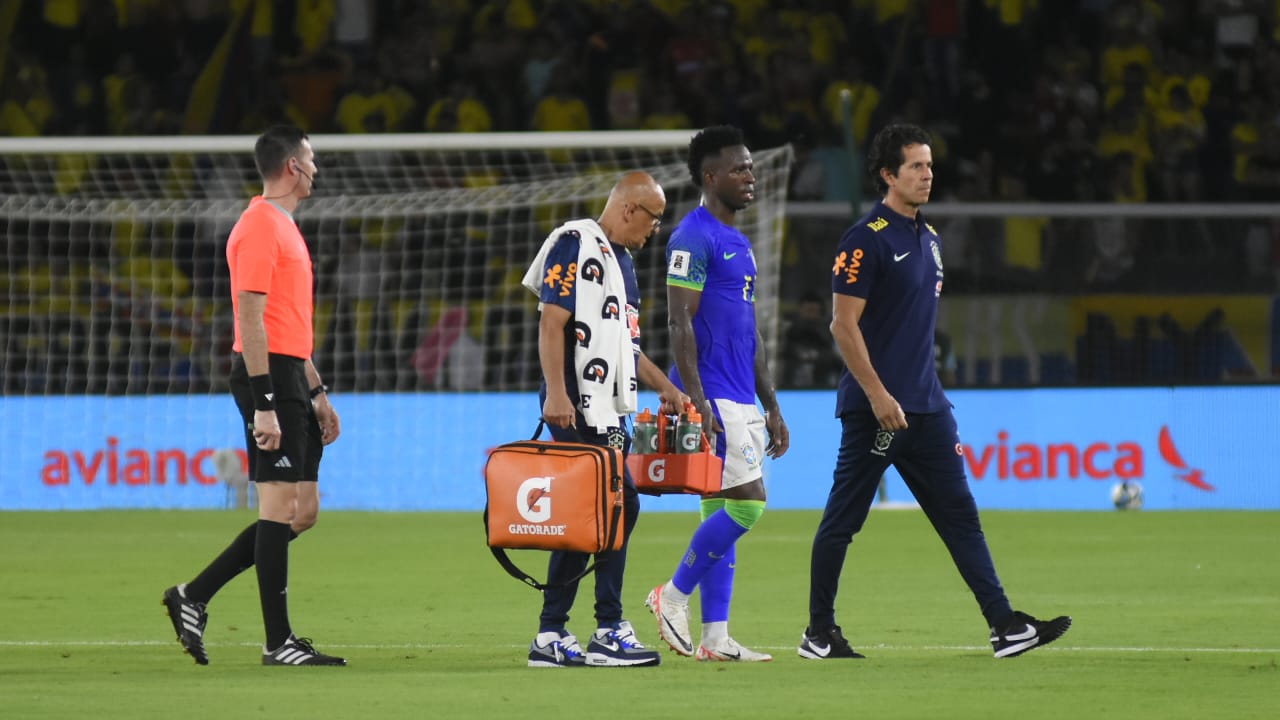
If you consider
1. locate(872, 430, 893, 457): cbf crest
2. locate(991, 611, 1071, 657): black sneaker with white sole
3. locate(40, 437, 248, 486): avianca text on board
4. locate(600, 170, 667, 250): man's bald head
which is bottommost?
locate(991, 611, 1071, 657): black sneaker with white sole

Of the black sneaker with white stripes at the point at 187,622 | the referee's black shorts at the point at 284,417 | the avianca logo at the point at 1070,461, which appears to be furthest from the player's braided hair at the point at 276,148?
the avianca logo at the point at 1070,461

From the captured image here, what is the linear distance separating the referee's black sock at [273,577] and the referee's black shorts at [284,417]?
0.73 feet

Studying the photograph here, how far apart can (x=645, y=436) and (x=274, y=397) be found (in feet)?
4.87

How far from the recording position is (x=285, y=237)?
8.11 metres

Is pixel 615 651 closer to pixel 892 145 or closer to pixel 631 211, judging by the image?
pixel 631 211

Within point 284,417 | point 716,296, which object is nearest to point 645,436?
point 716,296

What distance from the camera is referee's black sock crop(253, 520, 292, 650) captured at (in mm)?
8070

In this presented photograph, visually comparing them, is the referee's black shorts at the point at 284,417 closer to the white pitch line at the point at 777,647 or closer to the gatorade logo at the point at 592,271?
the white pitch line at the point at 777,647

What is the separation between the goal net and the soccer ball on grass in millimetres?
4094

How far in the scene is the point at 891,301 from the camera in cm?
851

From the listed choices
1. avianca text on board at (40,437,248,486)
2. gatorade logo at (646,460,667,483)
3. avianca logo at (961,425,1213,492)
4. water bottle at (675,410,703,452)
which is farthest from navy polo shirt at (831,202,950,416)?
avianca text on board at (40,437,248,486)

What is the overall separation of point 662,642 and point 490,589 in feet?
8.63

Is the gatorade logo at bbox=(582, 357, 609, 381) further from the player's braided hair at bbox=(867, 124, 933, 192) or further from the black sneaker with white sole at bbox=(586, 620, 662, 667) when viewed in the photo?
the player's braided hair at bbox=(867, 124, 933, 192)

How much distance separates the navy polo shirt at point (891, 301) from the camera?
8461 mm
